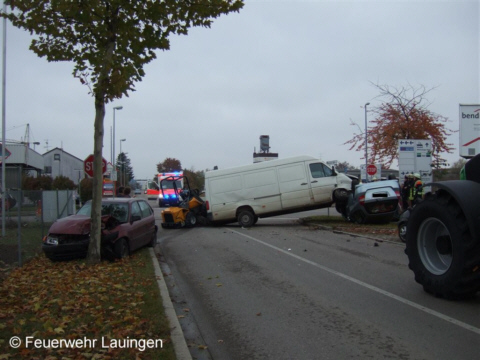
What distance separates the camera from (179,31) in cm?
966

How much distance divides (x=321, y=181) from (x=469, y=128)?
606cm

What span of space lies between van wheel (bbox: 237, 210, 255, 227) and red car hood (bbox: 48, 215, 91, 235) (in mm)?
9561

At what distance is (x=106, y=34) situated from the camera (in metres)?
9.45

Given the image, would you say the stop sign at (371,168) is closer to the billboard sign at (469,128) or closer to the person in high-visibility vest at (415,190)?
the billboard sign at (469,128)

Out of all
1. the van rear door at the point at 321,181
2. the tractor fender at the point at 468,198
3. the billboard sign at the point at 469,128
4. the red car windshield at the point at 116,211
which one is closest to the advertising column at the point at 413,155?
the billboard sign at the point at 469,128

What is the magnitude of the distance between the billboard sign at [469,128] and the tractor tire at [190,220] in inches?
454

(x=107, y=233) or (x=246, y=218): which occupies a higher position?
(x=107, y=233)

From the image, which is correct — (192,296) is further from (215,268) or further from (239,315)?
(215,268)

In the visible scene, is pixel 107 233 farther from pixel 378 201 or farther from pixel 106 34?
pixel 378 201

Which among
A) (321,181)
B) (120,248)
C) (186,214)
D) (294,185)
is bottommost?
(120,248)

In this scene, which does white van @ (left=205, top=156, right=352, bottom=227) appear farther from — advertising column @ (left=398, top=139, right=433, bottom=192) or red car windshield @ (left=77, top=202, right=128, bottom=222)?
red car windshield @ (left=77, top=202, right=128, bottom=222)

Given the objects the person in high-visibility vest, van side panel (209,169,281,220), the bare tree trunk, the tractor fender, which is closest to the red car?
the bare tree trunk

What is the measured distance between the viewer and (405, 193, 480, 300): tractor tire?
5.91 meters

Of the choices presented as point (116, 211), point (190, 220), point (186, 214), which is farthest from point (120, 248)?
point (190, 220)
